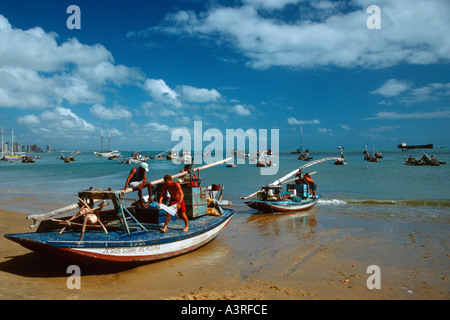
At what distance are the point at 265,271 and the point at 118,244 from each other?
4144mm

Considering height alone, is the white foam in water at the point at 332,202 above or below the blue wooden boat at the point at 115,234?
below

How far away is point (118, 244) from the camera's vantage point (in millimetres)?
7098

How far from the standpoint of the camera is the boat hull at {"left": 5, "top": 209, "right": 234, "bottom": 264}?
6547 millimetres

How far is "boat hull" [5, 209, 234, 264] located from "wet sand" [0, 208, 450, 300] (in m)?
0.50

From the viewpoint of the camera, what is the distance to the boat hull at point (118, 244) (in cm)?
655

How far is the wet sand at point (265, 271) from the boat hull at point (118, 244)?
498 millimetres

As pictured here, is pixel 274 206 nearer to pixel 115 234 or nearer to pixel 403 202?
pixel 115 234

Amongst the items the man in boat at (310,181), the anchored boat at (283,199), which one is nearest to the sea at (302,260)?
the anchored boat at (283,199)
